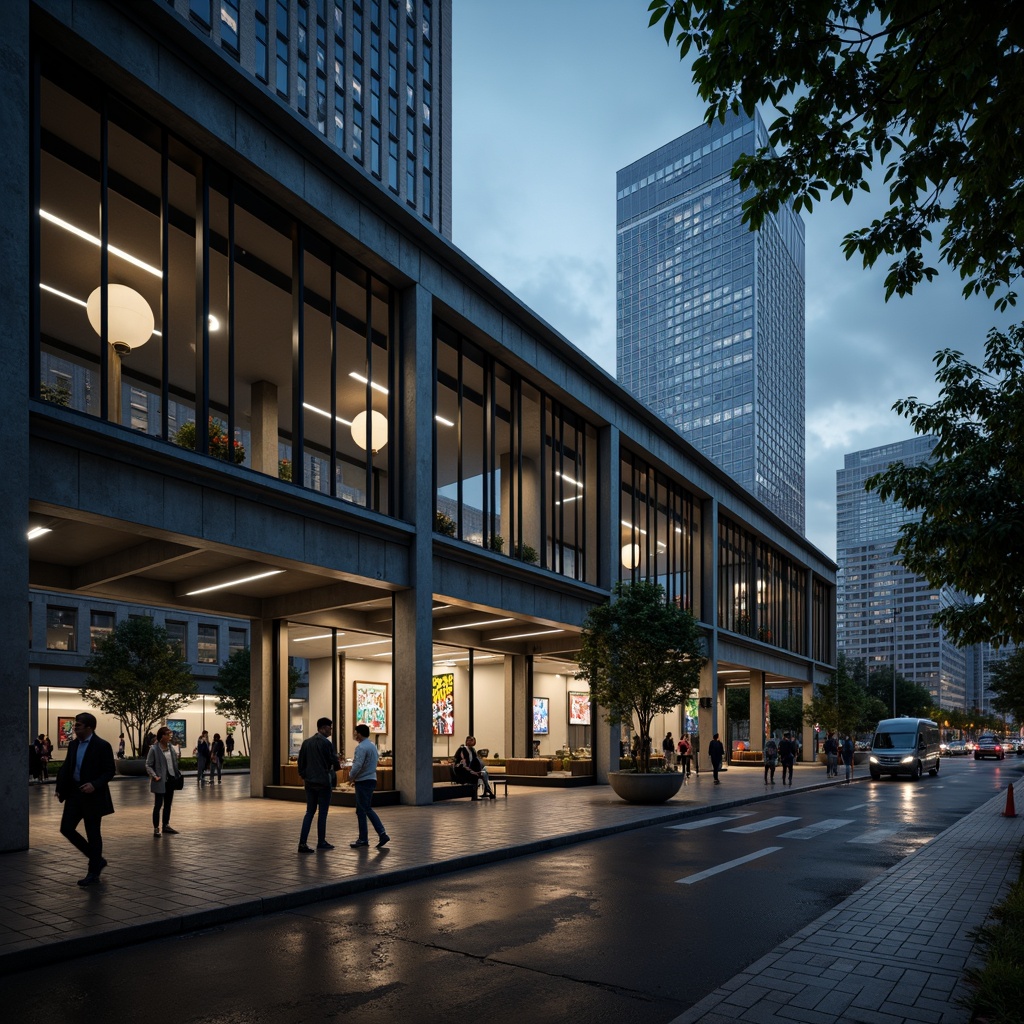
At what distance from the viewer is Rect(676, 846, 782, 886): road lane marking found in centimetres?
1175

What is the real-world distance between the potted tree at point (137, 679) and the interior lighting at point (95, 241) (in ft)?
82.2

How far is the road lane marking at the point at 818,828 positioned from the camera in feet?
55.5

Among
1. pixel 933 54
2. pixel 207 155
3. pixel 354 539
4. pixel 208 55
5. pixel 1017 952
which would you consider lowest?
pixel 1017 952

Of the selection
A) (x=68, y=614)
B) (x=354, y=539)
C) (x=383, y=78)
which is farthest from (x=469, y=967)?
(x=383, y=78)

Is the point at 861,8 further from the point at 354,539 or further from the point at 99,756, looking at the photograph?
the point at 354,539

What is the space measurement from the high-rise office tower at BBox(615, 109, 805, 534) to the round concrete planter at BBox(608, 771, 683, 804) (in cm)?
14872

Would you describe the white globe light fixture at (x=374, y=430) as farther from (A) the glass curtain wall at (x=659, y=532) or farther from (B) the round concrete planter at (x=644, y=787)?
(A) the glass curtain wall at (x=659, y=532)

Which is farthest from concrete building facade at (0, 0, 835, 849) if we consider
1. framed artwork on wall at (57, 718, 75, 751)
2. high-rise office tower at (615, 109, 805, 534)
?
high-rise office tower at (615, 109, 805, 534)

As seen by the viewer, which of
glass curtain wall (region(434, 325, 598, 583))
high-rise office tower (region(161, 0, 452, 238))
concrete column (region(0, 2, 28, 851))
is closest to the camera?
concrete column (region(0, 2, 28, 851))

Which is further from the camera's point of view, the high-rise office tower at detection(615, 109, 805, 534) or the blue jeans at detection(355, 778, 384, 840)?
the high-rise office tower at detection(615, 109, 805, 534)

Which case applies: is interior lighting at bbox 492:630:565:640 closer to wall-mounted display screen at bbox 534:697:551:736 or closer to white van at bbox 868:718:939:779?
wall-mounted display screen at bbox 534:697:551:736

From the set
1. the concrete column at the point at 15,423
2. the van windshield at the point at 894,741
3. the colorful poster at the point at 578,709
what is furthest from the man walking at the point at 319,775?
the van windshield at the point at 894,741

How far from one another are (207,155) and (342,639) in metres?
13.0

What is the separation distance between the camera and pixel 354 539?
1991 centimetres
